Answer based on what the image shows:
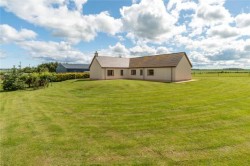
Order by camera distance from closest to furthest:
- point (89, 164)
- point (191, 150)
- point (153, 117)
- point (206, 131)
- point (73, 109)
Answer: point (89, 164), point (191, 150), point (206, 131), point (153, 117), point (73, 109)

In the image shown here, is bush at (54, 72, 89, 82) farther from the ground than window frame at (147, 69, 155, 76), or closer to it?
closer to it

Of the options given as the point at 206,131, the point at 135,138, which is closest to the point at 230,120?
the point at 206,131

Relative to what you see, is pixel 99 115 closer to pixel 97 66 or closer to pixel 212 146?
pixel 212 146

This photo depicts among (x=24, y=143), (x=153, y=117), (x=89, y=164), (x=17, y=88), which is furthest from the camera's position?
(x=17, y=88)

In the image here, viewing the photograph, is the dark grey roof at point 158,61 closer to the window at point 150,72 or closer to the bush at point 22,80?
the window at point 150,72

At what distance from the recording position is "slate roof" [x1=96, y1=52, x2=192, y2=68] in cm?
3041

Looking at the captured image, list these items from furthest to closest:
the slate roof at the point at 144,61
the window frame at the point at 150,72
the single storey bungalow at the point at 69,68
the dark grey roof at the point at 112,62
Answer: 1. the single storey bungalow at the point at 69,68
2. the dark grey roof at the point at 112,62
3. the window frame at the point at 150,72
4. the slate roof at the point at 144,61

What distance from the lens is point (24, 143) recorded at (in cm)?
677

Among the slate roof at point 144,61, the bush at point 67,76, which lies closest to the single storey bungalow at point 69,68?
the bush at point 67,76

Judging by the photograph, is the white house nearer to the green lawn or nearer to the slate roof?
the slate roof

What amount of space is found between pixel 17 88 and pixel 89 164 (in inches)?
915

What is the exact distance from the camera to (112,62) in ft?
120

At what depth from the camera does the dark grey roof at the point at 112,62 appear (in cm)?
3494

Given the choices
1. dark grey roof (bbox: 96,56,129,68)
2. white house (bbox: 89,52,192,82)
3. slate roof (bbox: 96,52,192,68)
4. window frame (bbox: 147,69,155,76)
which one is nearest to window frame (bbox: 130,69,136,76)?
white house (bbox: 89,52,192,82)
